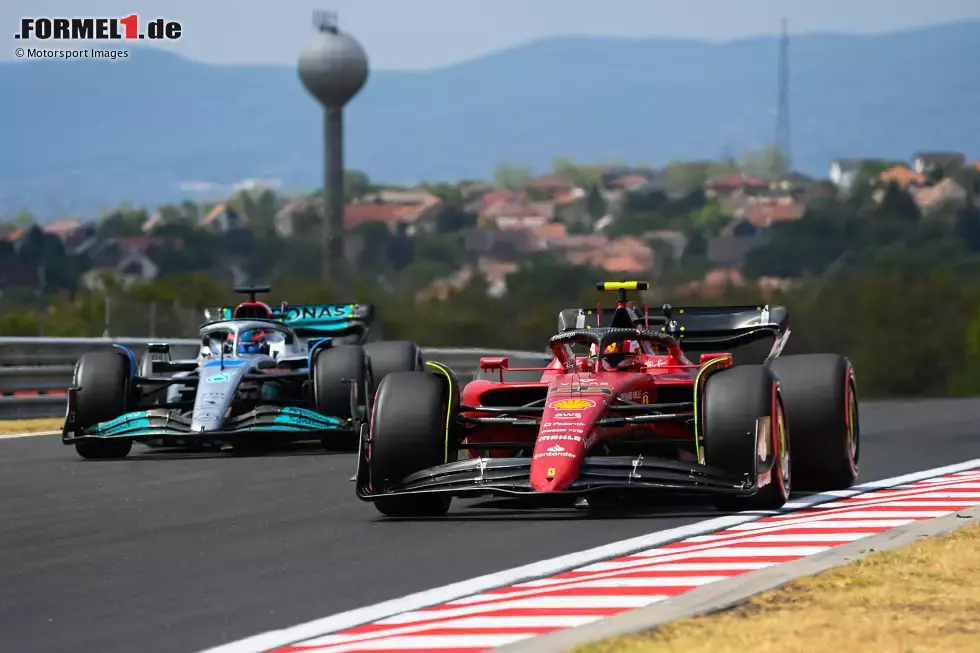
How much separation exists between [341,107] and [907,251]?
49.6 m

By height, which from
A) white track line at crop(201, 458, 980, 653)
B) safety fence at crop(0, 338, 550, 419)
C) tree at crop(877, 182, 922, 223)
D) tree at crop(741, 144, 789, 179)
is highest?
tree at crop(741, 144, 789, 179)

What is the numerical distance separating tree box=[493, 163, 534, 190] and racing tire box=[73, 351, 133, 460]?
74.9 meters

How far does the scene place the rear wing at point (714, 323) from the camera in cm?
1630

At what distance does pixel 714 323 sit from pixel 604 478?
5.27 meters

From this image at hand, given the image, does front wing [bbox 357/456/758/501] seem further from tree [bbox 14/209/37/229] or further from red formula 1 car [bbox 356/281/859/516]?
tree [bbox 14/209/37/229]

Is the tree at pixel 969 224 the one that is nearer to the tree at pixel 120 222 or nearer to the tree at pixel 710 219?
the tree at pixel 710 219

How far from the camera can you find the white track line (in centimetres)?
769

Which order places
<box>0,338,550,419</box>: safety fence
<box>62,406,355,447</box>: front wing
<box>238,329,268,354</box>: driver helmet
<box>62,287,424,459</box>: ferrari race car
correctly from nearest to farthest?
<box>62,406,355,447</box>: front wing, <box>62,287,424,459</box>: ferrari race car, <box>238,329,268,354</box>: driver helmet, <box>0,338,550,419</box>: safety fence

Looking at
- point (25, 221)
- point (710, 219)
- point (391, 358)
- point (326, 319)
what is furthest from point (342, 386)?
point (25, 221)

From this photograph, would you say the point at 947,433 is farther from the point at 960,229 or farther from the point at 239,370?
the point at 960,229

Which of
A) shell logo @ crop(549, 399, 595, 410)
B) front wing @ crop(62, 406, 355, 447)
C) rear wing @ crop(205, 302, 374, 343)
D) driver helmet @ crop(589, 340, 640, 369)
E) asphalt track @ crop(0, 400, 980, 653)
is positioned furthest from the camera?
rear wing @ crop(205, 302, 374, 343)

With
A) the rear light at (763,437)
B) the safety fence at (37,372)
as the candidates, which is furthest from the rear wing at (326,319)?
the rear light at (763,437)

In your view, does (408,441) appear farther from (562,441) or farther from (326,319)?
(326,319)

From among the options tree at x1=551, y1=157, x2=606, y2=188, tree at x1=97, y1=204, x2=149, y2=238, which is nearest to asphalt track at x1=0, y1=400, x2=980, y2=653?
tree at x1=97, y1=204, x2=149, y2=238
